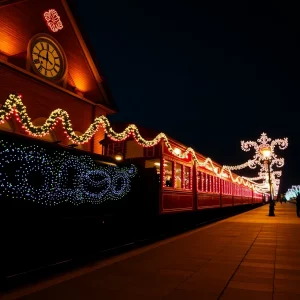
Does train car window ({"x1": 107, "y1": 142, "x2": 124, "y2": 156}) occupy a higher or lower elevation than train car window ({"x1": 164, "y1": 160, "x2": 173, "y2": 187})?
higher

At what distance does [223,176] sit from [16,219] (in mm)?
16446

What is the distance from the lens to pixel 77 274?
17.4 ft

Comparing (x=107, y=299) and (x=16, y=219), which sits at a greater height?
(x=16, y=219)

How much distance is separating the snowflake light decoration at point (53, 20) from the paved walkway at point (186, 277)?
29.9 feet

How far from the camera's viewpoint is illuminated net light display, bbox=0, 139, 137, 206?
5625 millimetres

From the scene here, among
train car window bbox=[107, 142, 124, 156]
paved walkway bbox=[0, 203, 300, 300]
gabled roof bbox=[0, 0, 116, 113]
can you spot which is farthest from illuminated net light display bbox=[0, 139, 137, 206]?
gabled roof bbox=[0, 0, 116, 113]

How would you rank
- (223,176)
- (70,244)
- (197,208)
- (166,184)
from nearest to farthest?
(70,244)
(166,184)
(197,208)
(223,176)

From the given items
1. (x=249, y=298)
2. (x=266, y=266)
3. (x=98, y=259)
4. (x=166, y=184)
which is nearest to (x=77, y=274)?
(x=98, y=259)

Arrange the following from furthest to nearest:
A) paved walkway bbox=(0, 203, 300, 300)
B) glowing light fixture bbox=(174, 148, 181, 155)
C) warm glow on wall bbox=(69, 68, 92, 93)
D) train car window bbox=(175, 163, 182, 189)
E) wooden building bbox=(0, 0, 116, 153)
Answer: warm glow on wall bbox=(69, 68, 92, 93)
train car window bbox=(175, 163, 182, 189)
glowing light fixture bbox=(174, 148, 181, 155)
wooden building bbox=(0, 0, 116, 153)
paved walkway bbox=(0, 203, 300, 300)

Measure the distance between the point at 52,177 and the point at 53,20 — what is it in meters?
7.95

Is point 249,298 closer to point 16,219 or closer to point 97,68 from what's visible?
point 16,219

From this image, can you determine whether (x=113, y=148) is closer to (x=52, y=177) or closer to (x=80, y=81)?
(x=80, y=81)

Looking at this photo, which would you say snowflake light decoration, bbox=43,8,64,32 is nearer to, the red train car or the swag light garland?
the swag light garland

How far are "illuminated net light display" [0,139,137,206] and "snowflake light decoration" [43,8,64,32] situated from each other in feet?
21.3
